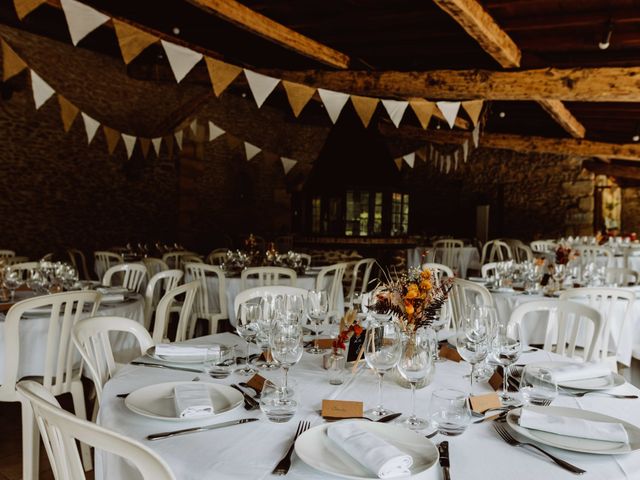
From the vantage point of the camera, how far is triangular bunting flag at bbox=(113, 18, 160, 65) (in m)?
4.37

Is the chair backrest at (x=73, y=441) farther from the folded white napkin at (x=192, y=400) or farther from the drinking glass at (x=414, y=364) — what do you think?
the drinking glass at (x=414, y=364)

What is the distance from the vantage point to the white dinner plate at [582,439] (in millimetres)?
1246

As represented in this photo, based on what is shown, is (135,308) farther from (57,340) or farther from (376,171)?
(376,171)

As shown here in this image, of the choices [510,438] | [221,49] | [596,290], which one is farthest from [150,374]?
[221,49]

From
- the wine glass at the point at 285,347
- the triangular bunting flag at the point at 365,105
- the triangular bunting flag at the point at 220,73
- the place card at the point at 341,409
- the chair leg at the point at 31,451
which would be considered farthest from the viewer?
the triangular bunting flag at the point at 365,105

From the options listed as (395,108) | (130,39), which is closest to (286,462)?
(130,39)

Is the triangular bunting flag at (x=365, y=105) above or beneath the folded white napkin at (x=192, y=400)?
above

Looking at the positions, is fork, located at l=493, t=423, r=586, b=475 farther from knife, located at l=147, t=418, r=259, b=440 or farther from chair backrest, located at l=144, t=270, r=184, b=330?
chair backrest, located at l=144, t=270, r=184, b=330

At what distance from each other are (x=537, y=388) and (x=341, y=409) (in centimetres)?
58

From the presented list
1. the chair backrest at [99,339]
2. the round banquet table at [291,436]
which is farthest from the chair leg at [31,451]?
the round banquet table at [291,436]

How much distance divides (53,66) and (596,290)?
27.8ft

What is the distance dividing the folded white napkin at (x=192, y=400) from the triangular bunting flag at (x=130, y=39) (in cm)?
354

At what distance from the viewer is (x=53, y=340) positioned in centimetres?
262

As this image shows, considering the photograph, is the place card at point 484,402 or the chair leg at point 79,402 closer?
the place card at point 484,402
